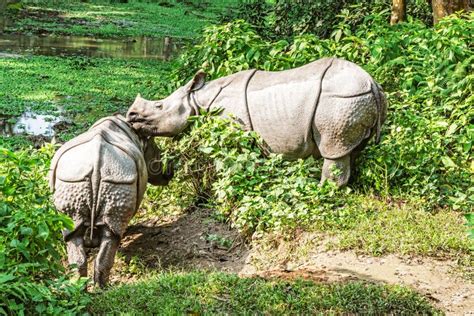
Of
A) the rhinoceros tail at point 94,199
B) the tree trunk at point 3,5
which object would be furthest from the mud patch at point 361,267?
the tree trunk at point 3,5

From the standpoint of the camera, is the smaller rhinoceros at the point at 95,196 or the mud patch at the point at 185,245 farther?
the mud patch at the point at 185,245

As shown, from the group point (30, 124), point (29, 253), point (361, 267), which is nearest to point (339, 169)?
point (361, 267)

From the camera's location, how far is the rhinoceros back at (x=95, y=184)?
6.02 m

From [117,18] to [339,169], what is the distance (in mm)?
16968

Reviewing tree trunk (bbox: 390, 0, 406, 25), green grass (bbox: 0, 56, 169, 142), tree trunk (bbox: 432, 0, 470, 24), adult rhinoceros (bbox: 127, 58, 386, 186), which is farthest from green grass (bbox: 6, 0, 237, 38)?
adult rhinoceros (bbox: 127, 58, 386, 186)

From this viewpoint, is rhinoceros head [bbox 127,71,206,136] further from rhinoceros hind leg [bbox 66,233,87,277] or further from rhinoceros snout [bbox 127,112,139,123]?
rhinoceros hind leg [bbox 66,233,87,277]

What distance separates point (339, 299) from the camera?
16.1 feet

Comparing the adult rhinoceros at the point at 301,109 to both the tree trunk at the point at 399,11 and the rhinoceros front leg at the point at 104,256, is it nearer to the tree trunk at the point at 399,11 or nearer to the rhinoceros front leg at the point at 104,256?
the rhinoceros front leg at the point at 104,256

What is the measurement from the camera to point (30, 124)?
1080cm

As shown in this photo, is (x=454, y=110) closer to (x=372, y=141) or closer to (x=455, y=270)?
(x=372, y=141)

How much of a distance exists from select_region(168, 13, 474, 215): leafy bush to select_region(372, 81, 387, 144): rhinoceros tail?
0.92 feet

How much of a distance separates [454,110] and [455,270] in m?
2.58

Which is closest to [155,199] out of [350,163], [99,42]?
[350,163]

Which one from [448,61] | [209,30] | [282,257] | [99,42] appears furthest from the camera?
[99,42]
